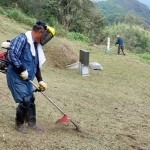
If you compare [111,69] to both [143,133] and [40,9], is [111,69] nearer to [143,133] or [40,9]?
[143,133]

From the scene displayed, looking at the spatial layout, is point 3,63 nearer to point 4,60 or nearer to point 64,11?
point 4,60

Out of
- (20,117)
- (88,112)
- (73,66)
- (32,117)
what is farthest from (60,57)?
(20,117)

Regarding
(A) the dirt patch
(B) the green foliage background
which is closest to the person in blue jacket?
(A) the dirt patch

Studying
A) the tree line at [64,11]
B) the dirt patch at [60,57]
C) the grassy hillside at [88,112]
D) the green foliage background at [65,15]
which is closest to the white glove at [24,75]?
the grassy hillside at [88,112]

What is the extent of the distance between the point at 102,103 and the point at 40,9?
80.6 ft

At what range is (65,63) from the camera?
15117 millimetres

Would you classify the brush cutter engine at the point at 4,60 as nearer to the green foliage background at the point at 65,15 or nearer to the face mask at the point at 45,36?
the face mask at the point at 45,36

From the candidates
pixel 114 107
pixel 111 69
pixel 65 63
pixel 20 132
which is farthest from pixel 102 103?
pixel 111 69

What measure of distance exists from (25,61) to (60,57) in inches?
354

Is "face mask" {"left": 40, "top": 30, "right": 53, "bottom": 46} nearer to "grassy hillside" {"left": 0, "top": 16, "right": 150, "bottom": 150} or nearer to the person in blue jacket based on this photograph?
the person in blue jacket

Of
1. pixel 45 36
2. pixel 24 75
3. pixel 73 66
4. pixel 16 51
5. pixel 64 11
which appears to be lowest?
pixel 73 66

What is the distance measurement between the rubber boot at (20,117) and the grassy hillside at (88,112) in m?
0.10

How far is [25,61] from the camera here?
6191 millimetres

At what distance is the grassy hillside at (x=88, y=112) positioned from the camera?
649cm
